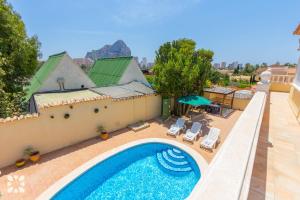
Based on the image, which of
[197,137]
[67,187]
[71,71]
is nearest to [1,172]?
[67,187]

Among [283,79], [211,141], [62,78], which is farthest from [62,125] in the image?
[283,79]

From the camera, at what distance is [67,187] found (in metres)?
7.68

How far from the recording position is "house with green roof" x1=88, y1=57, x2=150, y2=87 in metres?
18.8

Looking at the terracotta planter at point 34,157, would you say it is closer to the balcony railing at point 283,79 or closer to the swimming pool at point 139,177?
the swimming pool at point 139,177

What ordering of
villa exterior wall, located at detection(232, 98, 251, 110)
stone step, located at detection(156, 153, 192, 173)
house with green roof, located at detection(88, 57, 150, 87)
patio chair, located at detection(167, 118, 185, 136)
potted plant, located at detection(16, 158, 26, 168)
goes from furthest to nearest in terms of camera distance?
1. villa exterior wall, located at detection(232, 98, 251, 110)
2. house with green roof, located at detection(88, 57, 150, 87)
3. patio chair, located at detection(167, 118, 185, 136)
4. stone step, located at detection(156, 153, 192, 173)
5. potted plant, located at detection(16, 158, 26, 168)

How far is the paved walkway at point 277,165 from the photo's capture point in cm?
473

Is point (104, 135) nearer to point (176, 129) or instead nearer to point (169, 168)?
point (169, 168)

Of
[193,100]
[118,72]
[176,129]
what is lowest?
[176,129]

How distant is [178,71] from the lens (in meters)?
14.5

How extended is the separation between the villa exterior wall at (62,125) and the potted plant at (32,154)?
232 mm

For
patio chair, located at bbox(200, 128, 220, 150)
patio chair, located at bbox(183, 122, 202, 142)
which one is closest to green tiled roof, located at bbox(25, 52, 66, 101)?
patio chair, located at bbox(183, 122, 202, 142)

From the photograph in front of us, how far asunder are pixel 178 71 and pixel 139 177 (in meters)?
10.2

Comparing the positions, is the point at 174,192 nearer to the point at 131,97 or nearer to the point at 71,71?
the point at 131,97

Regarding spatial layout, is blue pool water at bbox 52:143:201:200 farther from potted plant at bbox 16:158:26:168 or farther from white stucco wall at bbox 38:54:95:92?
white stucco wall at bbox 38:54:95:92
